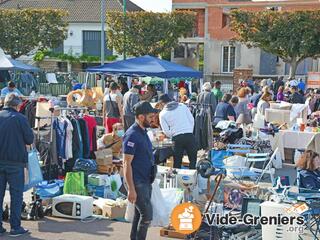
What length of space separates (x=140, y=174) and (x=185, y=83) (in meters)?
20.7

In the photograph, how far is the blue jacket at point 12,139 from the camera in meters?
7.24

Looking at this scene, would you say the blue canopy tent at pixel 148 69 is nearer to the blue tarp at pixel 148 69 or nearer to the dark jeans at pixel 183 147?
the blue tarp at pixel 148 69

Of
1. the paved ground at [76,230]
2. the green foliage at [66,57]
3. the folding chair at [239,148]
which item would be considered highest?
the green foliage at [66,57]

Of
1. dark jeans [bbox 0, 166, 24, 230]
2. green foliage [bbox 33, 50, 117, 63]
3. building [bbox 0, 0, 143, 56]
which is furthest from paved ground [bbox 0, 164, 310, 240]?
building [bbox 0, 0, 143, 56]

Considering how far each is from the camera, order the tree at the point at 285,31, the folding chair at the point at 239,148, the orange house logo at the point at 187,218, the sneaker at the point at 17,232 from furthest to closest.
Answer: the tree at the point at 285,31 < the folding chair at the point at 239,148 < the sneaker at the point at 17,232 < the orange house logo at the point at 187,218

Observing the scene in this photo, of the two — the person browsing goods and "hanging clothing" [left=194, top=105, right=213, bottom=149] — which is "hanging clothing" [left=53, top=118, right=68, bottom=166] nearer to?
the person browsing goods

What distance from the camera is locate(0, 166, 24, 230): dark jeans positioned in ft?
24.0

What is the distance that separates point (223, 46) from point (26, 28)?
1441 cm

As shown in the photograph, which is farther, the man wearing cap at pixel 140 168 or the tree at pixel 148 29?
the tree at pixel 148 29

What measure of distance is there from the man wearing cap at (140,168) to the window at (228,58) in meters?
37.1

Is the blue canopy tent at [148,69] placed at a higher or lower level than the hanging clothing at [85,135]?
higher

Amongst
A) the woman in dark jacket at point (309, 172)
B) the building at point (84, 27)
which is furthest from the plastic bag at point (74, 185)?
the building at point (84, 27)

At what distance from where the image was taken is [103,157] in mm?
10836

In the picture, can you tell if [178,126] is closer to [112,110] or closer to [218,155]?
[218,155]
